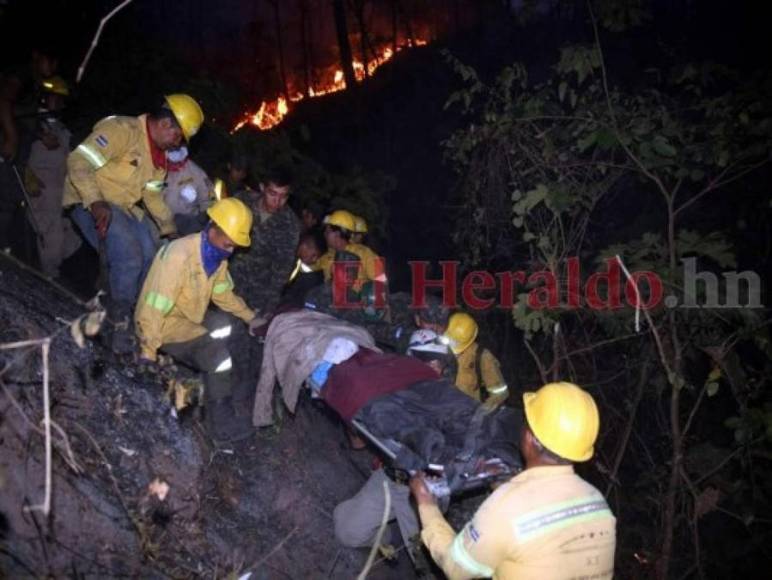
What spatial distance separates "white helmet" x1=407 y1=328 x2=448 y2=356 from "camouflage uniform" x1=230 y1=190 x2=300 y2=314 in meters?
1.27

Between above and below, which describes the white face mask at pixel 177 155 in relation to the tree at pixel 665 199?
above

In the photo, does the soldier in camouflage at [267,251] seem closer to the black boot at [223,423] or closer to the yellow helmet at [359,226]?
the black boot at [223,423]

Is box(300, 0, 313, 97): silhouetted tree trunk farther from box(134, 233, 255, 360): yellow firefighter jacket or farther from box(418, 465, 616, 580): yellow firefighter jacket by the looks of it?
box(418, 465, 616, 580): yellow firefighter jacket

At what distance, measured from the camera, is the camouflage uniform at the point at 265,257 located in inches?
195

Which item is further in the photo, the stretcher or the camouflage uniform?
the camouflage uniform

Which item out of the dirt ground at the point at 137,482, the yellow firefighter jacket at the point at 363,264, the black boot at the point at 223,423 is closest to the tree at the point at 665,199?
the yellow firefighter jacket at the point at 363,264

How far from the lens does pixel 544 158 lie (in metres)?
4.71

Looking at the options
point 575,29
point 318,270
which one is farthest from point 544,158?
point 575,29

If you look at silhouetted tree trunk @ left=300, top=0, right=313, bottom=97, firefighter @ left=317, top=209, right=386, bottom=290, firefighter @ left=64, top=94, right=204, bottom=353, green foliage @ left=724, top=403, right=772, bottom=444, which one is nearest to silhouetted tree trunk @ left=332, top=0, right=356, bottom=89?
silhouetted tree trunk @ left=300, top=0, right=313, bottom=97

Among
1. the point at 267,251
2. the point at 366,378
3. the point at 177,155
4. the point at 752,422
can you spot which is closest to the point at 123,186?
the point at 177,155

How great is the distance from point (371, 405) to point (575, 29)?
55.6 feet

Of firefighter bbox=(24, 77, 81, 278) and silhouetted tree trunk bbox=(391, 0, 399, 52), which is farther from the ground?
silhouetted tree trunk bbox=(391, 0, 399, 52)

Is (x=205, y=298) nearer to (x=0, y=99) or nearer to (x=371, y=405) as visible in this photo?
(x=371, y=405)

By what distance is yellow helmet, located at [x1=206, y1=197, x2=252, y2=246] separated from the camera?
142 inches
